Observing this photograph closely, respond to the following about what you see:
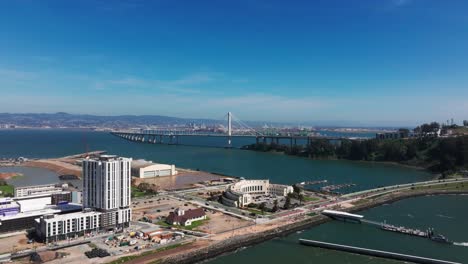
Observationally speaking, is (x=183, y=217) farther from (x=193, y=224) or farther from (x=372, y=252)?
(x=372, y=252)

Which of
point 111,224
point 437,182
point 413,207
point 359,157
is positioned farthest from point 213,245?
point 359,157

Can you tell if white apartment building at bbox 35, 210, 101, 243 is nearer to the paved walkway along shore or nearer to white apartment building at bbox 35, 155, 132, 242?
white apartment building at bbox 35, 155, 132, 242

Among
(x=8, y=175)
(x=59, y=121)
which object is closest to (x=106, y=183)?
(x=8, y=175)

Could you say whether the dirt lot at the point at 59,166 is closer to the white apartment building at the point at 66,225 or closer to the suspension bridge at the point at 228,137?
the white apartment building at the point at 66,225

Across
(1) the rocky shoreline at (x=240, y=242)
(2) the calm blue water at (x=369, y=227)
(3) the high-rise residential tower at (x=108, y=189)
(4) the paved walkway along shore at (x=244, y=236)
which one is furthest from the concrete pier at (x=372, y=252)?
(3) the high-rise residential tower at (x=108, y=189)

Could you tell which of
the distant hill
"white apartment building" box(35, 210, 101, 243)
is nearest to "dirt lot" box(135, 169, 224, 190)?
"white apartment building" box(35, 210, 101, 243)

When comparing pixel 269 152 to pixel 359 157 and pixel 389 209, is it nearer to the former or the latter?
pixel 359 157

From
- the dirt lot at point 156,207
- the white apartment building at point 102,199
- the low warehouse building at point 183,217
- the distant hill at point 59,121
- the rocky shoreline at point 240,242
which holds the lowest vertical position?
the rocky shoreline at point 240,242
